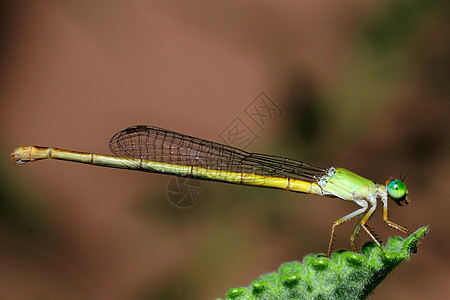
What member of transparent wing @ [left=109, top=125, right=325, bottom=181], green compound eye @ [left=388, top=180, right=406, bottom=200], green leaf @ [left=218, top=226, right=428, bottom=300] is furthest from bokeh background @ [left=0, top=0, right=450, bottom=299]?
green leaf @ [left=218, top=226, right=428, bottom=300]

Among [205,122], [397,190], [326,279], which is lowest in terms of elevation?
[326,279]

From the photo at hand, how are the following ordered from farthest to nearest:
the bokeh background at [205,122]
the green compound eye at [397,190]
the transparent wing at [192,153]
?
the bokeh background at [205,122] → the transparent wing at [192,153] → the green compound eye at [397,190]

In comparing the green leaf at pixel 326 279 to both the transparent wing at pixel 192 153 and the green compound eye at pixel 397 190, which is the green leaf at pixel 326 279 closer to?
the green compound eye at pixel 397 190

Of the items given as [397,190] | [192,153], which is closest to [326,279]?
[397,190]

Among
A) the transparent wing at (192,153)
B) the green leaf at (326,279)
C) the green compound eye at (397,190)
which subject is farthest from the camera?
the transparent wing at (192,153)

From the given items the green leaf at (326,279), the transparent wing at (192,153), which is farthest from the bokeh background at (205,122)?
the green leaf at (326,279)

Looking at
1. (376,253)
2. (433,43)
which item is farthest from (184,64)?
(376,253)

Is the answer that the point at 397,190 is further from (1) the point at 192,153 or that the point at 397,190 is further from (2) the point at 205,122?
(2) the point at 205,122

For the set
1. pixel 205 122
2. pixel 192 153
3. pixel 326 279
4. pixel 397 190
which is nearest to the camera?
pixel 326 279
